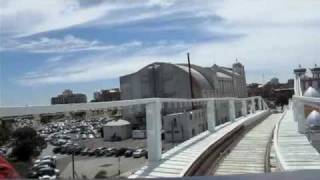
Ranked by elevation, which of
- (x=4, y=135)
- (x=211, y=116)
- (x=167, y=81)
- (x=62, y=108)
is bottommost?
(x=211, y=116)

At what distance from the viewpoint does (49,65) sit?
234 cm

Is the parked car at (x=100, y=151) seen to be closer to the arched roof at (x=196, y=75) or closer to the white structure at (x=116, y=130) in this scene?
the white structure at (x=116, y=130)

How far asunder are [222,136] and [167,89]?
3180mm

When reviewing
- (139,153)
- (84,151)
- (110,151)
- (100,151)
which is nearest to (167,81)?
(139,153)

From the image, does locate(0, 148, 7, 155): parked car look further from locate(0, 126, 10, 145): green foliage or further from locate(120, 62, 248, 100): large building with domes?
locate(120, 62, 248, 100): large building with domes

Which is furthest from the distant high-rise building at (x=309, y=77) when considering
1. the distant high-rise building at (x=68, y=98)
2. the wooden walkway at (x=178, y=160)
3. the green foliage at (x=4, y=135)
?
the green foliage at (x=4, y=135)

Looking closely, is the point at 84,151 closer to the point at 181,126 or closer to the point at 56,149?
the point at 56,149

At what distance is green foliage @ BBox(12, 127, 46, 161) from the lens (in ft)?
7.11

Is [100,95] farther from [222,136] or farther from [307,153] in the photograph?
[222,136]

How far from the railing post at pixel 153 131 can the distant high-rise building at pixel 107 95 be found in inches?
32.6

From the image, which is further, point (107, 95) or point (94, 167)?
point (107, 95)

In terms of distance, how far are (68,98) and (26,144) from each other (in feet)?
1.74

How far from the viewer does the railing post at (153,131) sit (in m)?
3.97

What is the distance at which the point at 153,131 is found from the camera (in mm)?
4020
